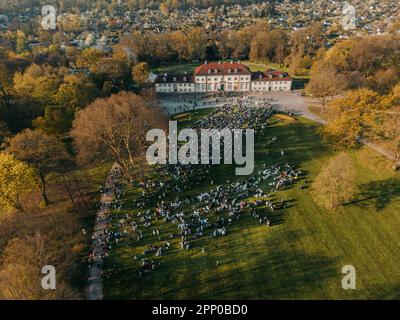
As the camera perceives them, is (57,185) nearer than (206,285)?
No

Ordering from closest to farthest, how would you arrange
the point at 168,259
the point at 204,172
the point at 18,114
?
the point at 168,259, the point at 204,172, the point at 18,114

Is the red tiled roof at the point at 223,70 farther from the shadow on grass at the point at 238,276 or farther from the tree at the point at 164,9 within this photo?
the tree at the point at 164,9

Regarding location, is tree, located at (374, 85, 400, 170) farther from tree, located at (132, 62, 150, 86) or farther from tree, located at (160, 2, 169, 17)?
tree, located at (160, 2, 169, 17)

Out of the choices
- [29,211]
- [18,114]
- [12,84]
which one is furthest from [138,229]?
[12,84]

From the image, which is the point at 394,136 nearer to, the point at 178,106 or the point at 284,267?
the point at 284,267

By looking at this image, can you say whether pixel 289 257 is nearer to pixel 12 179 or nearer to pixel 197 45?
pixel 12 179

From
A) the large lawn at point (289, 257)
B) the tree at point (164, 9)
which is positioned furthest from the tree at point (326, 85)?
the tree at point (164, 9)

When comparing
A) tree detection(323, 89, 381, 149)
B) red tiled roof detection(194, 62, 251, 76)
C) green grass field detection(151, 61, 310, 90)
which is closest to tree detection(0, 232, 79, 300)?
tree detection(323, 89, 381, 149)
